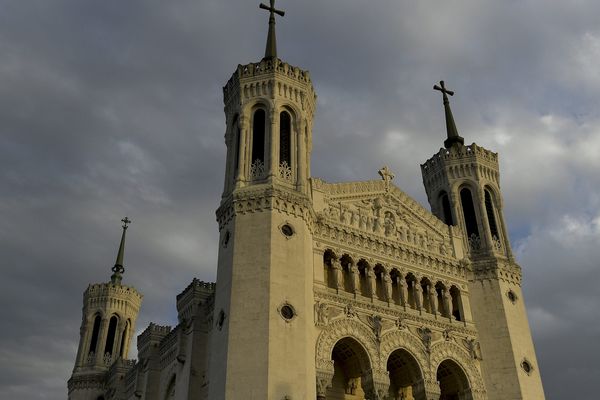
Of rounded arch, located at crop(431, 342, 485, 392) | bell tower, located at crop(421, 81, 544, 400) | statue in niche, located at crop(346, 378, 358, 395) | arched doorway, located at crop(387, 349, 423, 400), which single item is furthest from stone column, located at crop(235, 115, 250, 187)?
bell tower, located at crop(421, 81, 544, 400)

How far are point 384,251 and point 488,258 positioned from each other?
7.41 meters

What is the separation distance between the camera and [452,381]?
32188mm

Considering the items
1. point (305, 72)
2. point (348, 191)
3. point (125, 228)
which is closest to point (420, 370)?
point (348, 191)

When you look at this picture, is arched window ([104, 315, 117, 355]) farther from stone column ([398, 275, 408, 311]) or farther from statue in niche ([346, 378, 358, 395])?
stone column ([398, 275, 408, 311])

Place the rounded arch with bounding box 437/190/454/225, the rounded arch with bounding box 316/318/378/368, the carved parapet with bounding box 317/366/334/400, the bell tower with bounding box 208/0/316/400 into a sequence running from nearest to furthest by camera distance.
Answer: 1. the bell tower with bounding box 208/0/316/400
2. the carved parapet with bounding box 317/366/334/400
3. the rounded arch with bounding box 316/318/378/368
4. the rounded arch with bounding box 437/190/454/225

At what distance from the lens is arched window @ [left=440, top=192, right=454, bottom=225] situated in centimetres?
3907

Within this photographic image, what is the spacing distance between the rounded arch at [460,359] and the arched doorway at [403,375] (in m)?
1.31

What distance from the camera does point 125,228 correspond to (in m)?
66.2

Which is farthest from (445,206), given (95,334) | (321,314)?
(95,334)

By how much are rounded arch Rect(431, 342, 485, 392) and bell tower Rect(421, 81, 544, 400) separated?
639mm

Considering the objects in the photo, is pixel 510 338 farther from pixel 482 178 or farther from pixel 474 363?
pixel 482 178

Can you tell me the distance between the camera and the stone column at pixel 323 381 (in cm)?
2601

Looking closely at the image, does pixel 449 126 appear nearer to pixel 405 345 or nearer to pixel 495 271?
pixel 495 271

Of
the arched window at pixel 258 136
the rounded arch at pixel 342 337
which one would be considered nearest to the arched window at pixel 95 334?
the arched window at pixel 258 136
